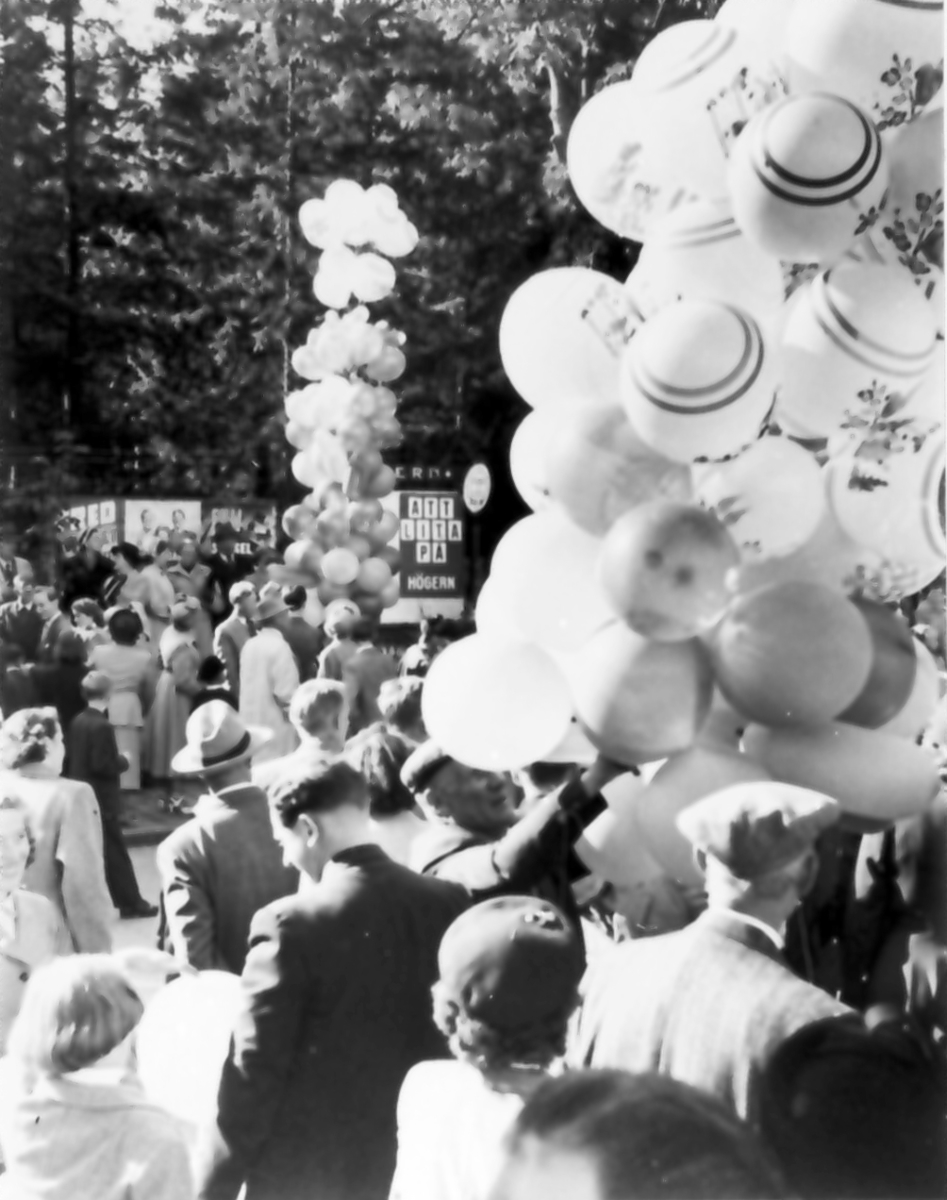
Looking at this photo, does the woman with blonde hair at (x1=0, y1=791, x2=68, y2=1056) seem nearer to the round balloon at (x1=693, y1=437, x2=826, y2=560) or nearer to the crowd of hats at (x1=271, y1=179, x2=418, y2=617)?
the round balloon at (x1=693, y1=437, x2=826, y2=560)

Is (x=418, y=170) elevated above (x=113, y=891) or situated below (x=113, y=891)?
above

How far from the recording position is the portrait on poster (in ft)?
24.6

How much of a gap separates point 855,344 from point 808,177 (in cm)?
23

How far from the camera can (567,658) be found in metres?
2.31

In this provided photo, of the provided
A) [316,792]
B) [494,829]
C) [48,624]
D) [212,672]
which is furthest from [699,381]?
[212,672]

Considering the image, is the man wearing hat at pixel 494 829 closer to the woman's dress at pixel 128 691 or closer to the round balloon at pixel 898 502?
the round balloon at pixel 898 502

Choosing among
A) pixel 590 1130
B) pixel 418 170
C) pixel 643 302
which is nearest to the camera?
pixel 590 1130

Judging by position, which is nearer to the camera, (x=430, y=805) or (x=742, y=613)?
(x=742, y=613)

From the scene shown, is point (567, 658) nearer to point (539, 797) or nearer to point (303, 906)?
point (539, 797)

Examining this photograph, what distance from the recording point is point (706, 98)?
85.9 inches

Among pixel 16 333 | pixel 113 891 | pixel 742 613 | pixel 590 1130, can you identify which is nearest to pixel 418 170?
pixel 16 333

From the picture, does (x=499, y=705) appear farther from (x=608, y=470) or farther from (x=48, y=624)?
(x=48, y=624)

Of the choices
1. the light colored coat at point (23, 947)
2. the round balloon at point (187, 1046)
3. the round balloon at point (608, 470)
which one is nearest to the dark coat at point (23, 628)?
the light colored coat at point (23, 947)

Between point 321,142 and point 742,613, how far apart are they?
7.21 ft
